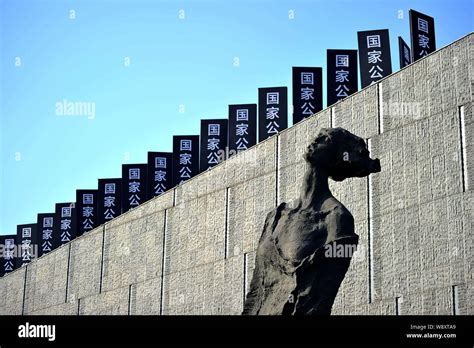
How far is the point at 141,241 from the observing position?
32750 millimetres

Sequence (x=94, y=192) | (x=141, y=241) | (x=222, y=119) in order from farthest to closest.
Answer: (x=94, y=192), (x=141, y=241), (x=222, y=119)

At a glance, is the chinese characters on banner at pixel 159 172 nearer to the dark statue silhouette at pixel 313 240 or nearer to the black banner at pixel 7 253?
the black banner at pixel 7 253

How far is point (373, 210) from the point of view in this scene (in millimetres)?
21531

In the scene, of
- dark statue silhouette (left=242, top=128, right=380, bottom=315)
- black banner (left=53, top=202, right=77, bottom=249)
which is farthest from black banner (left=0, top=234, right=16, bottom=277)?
dark statue silhouette (left=242, top=128, right=380, bottom=315)

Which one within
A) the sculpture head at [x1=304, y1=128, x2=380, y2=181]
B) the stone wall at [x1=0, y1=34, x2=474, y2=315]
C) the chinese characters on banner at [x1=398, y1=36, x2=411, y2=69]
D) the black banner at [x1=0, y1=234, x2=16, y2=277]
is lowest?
the sculpture head at [x1=304, y1=128, x2=380, y2=181]

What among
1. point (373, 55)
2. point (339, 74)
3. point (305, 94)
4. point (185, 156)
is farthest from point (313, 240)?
point (185, 156)

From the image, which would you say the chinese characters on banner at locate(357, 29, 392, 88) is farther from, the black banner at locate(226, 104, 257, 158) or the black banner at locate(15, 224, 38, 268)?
the black banner at locate(15, 224, 38, 268)

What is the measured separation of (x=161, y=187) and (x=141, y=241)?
200 cm

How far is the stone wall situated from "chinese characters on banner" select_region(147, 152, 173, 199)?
0.83 meters

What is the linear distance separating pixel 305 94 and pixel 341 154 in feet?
51.1

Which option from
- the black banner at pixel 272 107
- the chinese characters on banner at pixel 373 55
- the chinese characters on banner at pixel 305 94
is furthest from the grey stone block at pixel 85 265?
the chinese characters on banner at pixel 373 55

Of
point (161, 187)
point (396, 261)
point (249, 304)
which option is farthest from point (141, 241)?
point (249, 304)

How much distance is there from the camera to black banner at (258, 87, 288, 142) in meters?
27.0
